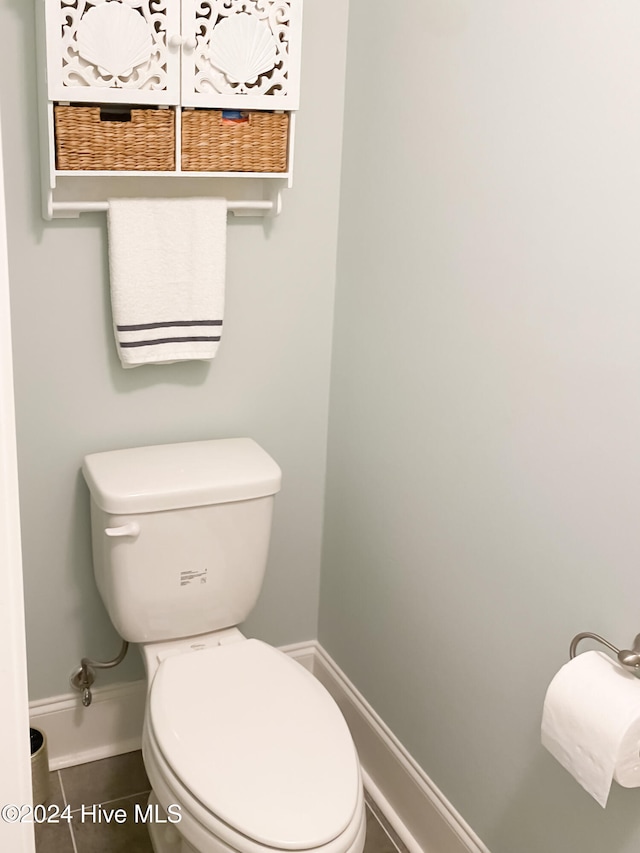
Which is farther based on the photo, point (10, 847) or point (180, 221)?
point (180, 221)

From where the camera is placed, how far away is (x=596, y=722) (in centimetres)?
122

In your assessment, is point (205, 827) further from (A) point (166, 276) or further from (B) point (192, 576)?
(A) point (166, 276)

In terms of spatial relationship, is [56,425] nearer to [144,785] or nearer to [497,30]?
[144,785]

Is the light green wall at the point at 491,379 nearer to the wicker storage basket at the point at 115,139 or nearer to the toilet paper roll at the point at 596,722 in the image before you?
the toilet paper roll at the point at 596,722

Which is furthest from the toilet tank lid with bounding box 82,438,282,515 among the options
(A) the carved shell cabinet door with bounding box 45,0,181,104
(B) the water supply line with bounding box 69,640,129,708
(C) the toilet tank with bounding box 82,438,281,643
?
(A) the carved shell cabinet door with bounding box 45,0,181,104

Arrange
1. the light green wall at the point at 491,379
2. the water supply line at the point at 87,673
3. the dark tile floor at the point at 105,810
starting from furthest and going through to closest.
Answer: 1. the water supply line at the point at 87,673
2. the dark tile floor at the point at 105,810
3. the light green wall at the point at 491,379

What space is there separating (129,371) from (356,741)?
107 centimetres

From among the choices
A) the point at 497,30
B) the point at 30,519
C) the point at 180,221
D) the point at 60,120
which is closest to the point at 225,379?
the point at 180,221

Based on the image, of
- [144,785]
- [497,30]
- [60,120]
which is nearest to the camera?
[497,30]

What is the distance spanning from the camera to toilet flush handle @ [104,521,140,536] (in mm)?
1736

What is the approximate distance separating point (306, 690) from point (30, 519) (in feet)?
2.40

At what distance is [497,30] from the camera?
4.79 feet

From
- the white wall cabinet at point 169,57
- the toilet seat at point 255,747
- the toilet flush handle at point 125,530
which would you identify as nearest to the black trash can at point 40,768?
the toilet seat at point 255,747

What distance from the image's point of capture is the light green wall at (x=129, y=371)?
69.8 inches
